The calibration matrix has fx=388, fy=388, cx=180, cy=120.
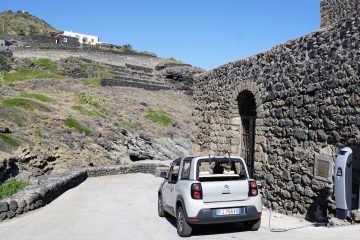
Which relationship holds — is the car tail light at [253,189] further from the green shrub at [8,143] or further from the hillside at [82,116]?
the green shrub at [8,143]

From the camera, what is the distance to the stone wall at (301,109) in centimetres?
822

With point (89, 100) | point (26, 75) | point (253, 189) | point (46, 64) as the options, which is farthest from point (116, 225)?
point (46, 64)

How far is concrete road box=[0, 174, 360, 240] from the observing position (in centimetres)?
721

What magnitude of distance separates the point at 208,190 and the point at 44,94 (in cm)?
3046

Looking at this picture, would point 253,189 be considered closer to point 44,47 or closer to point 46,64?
point 46,64

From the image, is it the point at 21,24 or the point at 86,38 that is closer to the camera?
the point at 21,24

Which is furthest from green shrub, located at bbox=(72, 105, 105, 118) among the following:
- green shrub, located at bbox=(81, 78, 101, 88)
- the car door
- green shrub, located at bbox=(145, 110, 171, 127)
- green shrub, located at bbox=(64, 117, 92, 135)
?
the car door

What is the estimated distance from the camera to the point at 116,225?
880 centimetres

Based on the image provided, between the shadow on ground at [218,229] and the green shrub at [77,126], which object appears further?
the green shrub at [77,126]

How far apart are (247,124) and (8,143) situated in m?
12.9

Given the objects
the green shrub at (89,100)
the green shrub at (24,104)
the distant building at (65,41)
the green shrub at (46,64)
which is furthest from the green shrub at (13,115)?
the distant building at (65,41)

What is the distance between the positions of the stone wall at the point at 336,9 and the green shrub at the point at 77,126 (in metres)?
19.6

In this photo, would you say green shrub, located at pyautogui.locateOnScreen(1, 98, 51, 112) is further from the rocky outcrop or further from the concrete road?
the rocky outcrop

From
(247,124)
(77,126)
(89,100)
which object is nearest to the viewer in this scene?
(247,124)
